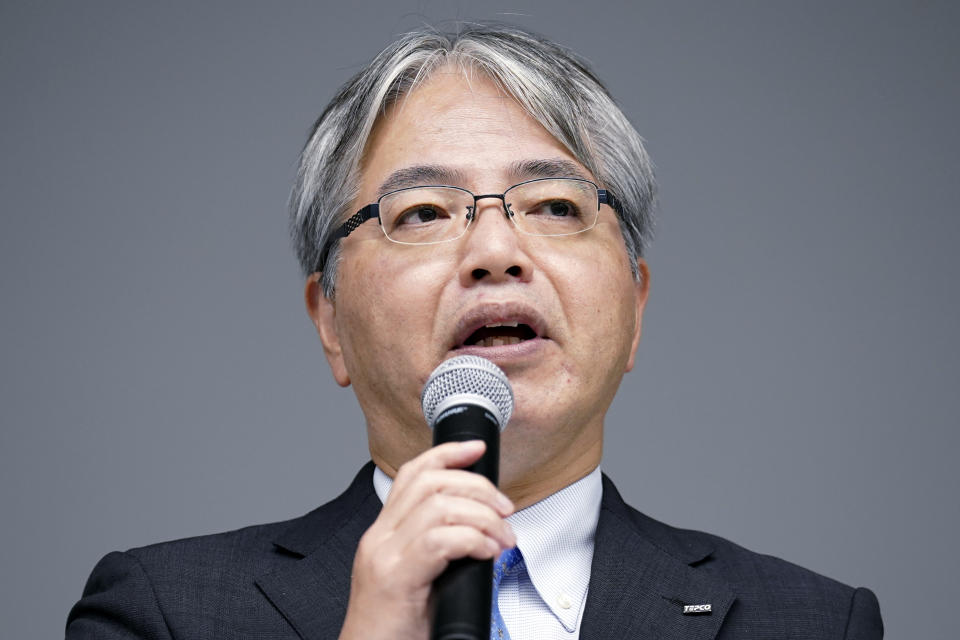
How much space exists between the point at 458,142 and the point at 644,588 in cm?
94

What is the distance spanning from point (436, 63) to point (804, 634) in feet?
4.60

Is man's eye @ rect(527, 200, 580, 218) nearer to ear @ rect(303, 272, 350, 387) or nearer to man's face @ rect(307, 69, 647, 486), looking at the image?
man's face @ rect(307, 69, 647, 486)

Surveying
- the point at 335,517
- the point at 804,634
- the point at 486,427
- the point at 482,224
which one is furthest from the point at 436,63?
the point at 804,634

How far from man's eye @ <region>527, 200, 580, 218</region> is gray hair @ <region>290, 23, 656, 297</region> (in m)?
0.12

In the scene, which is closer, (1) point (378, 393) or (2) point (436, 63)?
(1) point (378, 393)

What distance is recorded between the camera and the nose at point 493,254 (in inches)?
77.0

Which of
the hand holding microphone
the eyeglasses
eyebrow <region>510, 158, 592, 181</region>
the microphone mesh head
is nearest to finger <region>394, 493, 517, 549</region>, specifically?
the hand holding microphone

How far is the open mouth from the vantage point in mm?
1994

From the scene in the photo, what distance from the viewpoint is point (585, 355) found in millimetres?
2012

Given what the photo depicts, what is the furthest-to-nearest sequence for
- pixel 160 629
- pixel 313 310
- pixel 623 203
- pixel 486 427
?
1. pixel 313 310
2. pixel 623 203
3. pixel 160 629
4. pixel 486 427

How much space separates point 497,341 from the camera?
6.57ft

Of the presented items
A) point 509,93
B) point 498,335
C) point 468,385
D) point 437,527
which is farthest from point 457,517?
point 509,93

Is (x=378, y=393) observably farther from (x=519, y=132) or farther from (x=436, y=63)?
(x=436, y=63)

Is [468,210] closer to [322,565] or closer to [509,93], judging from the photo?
[509,93]
